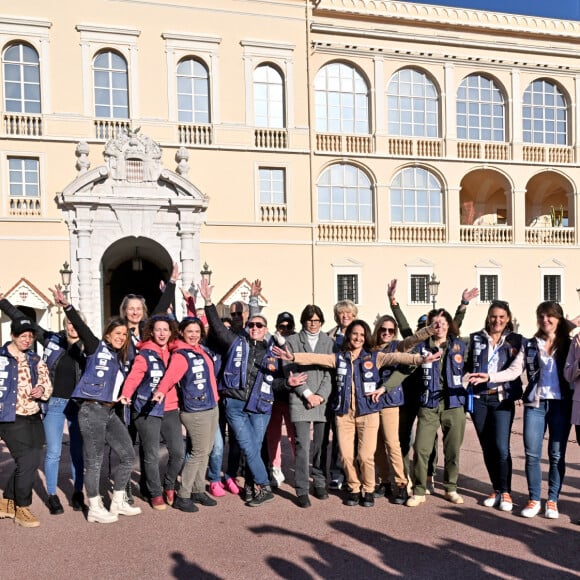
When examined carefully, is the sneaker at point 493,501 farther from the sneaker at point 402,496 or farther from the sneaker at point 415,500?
the sneaker at point 402,496

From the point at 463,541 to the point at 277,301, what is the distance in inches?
588

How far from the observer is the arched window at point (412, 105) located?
21.2 m

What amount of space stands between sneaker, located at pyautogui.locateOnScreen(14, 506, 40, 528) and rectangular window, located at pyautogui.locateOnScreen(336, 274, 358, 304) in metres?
15.6

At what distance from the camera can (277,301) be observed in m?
19.7

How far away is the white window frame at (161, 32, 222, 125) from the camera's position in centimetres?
1875

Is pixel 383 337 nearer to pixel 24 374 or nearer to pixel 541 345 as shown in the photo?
pixel 541 345

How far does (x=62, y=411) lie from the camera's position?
596 centimetres

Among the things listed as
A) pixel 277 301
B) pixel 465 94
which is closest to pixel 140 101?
pixel 277 301

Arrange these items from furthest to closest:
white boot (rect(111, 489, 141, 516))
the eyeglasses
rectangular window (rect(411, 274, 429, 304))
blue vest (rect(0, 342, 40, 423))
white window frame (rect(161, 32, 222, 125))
A: rectangular window (rect(411, 274, 429, 304))
white window frame (rect(161, 32, 222, 125))
the eyeglasses
white boot (rect(111, 489, 141, 516))
blue vest (rect(0, 342, 40, 423))

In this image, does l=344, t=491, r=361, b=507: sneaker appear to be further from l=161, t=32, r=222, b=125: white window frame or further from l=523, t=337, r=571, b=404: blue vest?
l=161, t=32, r=222, b=125: white window frame

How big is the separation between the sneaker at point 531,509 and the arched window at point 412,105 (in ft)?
57.2

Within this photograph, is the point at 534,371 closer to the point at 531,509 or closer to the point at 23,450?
the point at 531,509

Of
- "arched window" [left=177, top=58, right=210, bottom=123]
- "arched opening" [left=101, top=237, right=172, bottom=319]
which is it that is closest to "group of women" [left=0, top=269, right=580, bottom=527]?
"arched opening" [left=101, top=237, right=172, bottom=319]

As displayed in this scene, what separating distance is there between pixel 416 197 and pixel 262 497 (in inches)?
676
